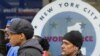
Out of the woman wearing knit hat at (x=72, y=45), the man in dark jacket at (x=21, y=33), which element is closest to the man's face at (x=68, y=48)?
the woman wearing knit hat at (x=72, y=45)

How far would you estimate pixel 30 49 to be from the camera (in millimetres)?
4262

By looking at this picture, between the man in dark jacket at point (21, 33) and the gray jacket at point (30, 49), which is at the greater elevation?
the man in dark jacket at point (21, 33)

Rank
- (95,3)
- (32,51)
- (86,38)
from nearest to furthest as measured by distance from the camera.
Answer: (32,51)
(86,38)
(95,3)

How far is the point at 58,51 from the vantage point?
6840mm

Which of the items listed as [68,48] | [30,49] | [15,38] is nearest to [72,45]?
[68,48]

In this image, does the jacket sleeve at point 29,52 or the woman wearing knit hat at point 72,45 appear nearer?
the jacket sleeve at point 29,52

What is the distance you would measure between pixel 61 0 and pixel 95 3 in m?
1.06

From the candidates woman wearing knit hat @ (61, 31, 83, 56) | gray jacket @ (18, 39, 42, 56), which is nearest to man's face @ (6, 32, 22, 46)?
gray jacket @ (18, 39, 42, 56)

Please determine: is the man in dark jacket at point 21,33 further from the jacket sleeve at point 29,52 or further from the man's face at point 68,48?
the man's face at point 68,48

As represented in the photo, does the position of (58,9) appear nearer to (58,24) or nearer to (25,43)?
(58,24)

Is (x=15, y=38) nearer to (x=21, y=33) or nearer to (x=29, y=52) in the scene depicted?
(x=21, y=33)

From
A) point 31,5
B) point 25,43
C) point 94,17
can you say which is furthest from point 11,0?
point 25,43

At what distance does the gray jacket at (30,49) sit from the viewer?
4.22 meters

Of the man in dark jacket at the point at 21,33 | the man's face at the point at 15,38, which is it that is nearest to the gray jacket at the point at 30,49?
the man in dark jacket at the point at 21,33
